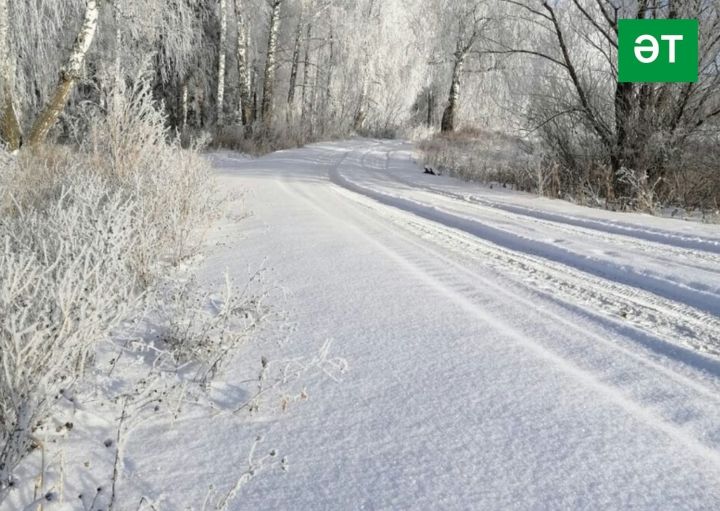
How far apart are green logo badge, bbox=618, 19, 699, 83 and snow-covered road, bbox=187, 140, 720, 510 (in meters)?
4.37

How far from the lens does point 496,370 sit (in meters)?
2.08

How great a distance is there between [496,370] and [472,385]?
17 cm

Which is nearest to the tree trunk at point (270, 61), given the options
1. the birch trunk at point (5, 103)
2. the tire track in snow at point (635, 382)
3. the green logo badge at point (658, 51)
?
the birch trunk at point (5, 103)

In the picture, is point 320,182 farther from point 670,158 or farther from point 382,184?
point 670,158

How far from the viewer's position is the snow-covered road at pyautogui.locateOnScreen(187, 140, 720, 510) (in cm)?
143

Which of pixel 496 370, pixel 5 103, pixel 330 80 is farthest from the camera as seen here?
pixel 330 80

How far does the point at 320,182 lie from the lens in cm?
947

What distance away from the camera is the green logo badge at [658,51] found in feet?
26.7

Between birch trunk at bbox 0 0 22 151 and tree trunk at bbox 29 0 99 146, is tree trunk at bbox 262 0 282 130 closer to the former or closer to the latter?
tree trunk at bbox 29 0 99 146

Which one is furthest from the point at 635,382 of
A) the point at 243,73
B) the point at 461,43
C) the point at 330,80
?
the point at 330,80

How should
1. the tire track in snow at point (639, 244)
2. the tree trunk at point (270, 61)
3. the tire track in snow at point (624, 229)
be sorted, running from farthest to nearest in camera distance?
the tree trunk at point (270, 61) < the tire track in snow at point (624, 229) < the tire track in snow at point (639, 244)

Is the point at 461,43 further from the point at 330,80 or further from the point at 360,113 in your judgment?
the point at 360,113

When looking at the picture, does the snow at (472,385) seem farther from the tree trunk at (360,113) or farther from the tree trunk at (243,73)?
the tree trunk at (360,113)

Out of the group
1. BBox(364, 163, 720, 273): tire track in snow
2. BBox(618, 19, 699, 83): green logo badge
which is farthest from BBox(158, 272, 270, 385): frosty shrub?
BBox(618, 19, 699, 83): green logo badge
